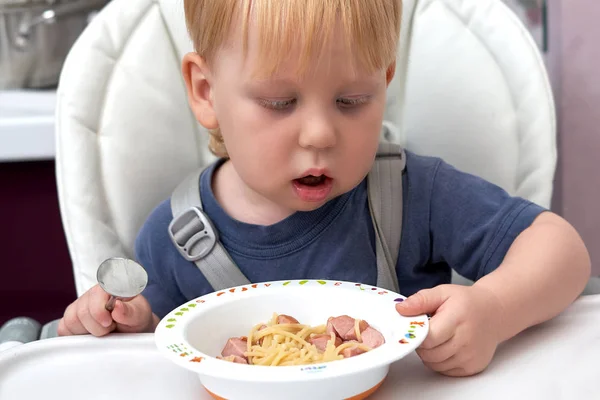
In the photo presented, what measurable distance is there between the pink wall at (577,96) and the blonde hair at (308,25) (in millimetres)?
622

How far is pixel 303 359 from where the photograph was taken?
0.69 metres

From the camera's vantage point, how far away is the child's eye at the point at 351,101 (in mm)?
812

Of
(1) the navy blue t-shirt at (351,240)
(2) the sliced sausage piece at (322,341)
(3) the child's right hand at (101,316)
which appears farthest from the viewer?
(1) the navy blue t-shirt at (351,240)

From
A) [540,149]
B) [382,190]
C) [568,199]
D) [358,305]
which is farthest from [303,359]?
[568,199]

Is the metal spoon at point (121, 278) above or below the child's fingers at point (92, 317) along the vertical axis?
above

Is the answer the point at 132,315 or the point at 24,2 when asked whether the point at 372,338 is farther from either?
the point at 24,2

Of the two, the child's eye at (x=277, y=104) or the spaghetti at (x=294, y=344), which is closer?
the spaghetti at (x=294, y=344)

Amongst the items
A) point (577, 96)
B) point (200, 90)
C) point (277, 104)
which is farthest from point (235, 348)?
point (577, 96)

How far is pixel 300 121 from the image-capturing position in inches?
31.2

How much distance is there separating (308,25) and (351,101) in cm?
9

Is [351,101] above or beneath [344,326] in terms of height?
above

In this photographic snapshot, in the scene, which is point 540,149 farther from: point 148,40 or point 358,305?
point 148,40

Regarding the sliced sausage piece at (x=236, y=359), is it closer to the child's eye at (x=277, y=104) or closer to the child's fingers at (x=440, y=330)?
the child's fingers at (x=440, y=330)

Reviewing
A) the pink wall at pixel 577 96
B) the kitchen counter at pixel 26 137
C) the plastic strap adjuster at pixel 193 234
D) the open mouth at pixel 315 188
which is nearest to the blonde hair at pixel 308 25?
the open mouth at pixel 315 188
